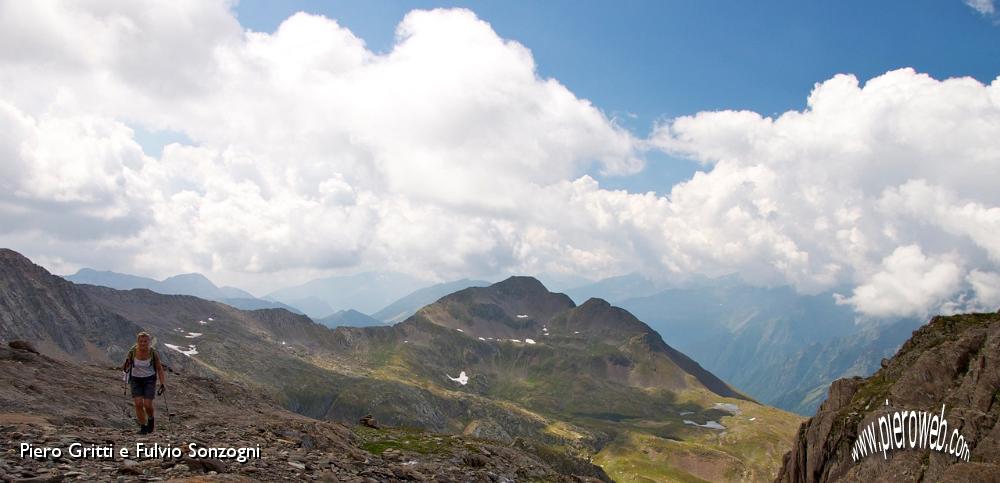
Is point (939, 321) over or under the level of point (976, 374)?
over

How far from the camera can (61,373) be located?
170 feet

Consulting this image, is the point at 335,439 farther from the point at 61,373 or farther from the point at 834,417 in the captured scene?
the point at 834,417

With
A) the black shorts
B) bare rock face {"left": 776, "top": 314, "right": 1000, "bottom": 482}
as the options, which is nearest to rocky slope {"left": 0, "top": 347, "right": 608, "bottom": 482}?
the black shorts

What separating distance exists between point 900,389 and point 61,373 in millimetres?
96672

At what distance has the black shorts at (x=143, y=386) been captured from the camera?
24.1 metres

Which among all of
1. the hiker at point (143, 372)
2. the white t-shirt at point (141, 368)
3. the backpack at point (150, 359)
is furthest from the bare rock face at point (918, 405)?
the white t-shirt at point (141, 368)

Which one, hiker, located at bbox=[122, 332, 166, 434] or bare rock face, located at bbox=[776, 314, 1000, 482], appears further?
bare rock face, located at bbox=[776, 314, 1000, 482]

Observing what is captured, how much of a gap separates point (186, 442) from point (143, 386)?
158 inches

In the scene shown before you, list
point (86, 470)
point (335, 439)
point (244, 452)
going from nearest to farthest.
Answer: point (86, 470) → point (244, 452) → point (335, 439)

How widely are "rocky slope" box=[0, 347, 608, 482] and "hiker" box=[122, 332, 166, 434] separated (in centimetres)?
117

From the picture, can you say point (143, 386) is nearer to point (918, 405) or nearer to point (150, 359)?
point (150, 359)

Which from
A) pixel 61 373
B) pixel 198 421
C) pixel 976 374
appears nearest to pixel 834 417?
pixel 976 374

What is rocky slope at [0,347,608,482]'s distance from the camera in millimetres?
17281

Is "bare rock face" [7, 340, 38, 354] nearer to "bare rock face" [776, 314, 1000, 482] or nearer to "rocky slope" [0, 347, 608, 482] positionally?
"rocky slope" [0, 347, 608, 482]
